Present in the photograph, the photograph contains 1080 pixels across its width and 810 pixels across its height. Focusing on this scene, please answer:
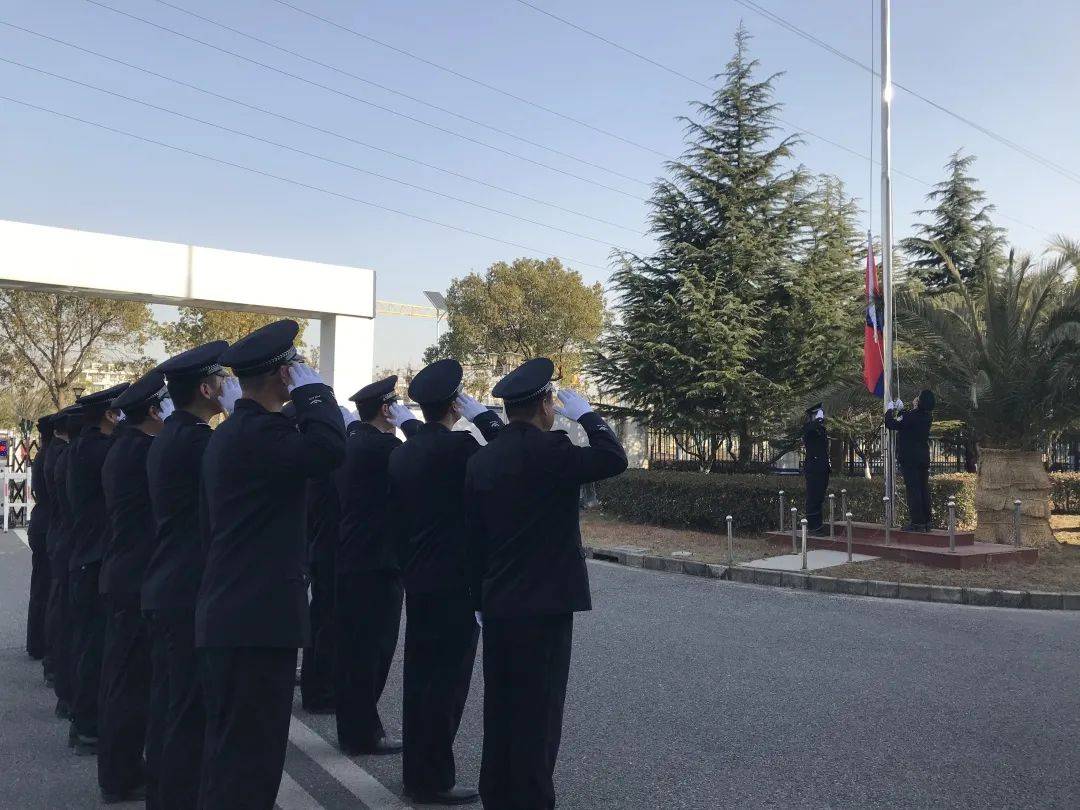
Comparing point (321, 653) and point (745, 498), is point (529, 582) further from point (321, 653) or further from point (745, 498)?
point (745, 498)

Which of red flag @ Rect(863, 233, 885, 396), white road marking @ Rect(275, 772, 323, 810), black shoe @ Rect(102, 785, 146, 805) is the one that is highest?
red flag @ Rect(863, 233, 885, 396)

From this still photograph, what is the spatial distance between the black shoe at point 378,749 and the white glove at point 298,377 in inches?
89.8

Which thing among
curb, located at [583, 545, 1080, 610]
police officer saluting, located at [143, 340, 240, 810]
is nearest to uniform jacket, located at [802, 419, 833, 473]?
curb, located at [583, 545, 1080, 610]

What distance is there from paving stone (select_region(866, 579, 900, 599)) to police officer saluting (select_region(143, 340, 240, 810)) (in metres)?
7.99

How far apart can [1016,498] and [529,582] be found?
11.1 meters

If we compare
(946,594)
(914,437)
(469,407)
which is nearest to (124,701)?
(469,407)

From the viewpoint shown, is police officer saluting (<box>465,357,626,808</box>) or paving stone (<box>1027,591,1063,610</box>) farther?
paving stone (<box>1027,591,1063,610</box>)

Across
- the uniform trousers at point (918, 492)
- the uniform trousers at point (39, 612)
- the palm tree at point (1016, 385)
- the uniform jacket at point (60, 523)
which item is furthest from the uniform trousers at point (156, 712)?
the palm tree at point (1016, 385)

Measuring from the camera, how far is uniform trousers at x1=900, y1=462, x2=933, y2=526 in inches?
481

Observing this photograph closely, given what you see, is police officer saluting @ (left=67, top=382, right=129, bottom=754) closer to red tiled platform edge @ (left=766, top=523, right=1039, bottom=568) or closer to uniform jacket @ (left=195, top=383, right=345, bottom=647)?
uniform jacket @ (left=195, top=383, right=345, bottom=647)

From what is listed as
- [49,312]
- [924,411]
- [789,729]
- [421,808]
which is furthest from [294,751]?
[49,312]

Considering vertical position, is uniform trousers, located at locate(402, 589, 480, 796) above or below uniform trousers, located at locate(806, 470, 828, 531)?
below

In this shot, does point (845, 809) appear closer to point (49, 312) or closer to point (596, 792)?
point (596, 792)

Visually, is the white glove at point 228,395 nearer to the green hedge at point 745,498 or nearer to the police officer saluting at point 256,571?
the police officer saluting at point 256,571
